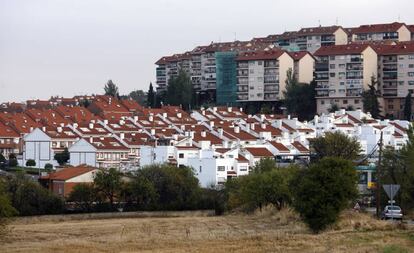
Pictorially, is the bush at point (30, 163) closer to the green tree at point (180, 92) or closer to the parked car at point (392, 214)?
the green tree at point (180, 92)

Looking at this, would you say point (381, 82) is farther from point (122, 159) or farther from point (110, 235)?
point (110, 235)

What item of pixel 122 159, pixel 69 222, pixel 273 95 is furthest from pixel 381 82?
pixel 69 222

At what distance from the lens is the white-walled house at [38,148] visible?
3691 inches

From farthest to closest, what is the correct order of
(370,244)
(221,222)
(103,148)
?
(103,148) → (221,222) → (370,244)

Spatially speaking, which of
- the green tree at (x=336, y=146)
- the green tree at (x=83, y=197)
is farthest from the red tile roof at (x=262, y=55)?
the green tree at (x=83, y=197)

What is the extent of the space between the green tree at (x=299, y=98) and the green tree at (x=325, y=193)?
7783 centimetres

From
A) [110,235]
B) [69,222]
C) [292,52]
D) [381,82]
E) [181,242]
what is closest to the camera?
Result: [181,242]

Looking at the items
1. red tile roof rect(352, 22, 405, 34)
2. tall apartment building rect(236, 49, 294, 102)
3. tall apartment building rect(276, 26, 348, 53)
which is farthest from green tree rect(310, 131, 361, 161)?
red tile roof rect(352, 22, 405, 34)

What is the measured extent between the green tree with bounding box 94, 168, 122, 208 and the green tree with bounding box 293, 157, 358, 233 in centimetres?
2748

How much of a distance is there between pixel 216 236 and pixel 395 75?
79588 mm

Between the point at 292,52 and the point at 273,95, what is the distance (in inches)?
209

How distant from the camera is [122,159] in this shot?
9144 cm

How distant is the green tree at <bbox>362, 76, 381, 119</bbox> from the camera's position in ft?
371

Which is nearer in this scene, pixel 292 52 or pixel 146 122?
pixel 146 122
